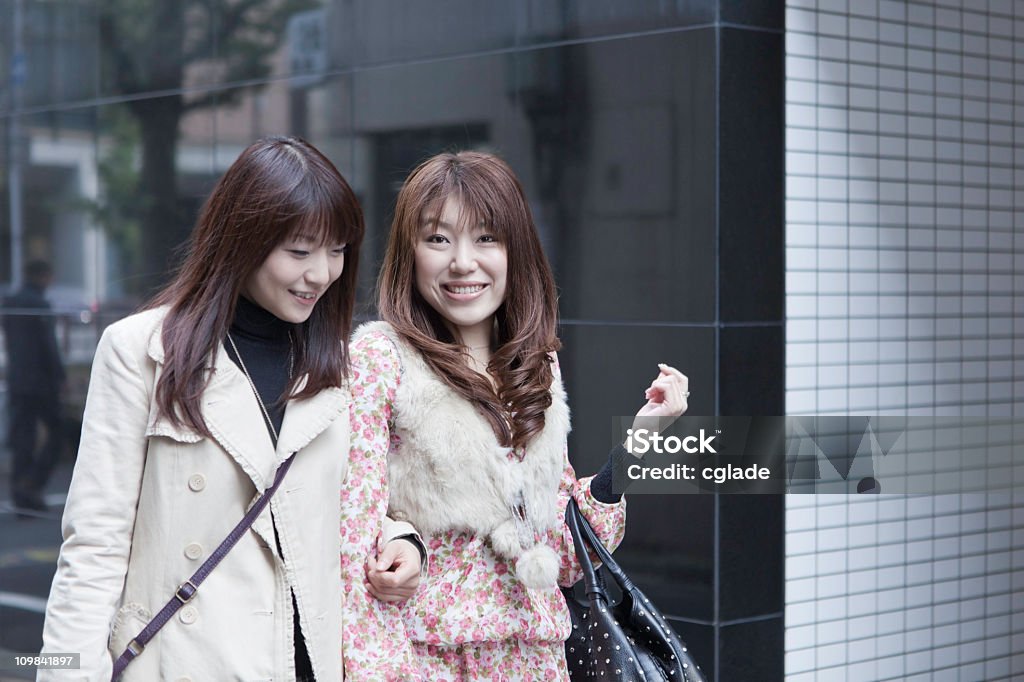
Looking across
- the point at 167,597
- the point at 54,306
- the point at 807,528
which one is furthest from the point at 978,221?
the point at 54,306

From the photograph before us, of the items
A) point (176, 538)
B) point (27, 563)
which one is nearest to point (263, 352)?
point (176, 538)

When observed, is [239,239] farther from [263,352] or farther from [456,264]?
[456,264]

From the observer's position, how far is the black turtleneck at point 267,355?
2615 mm

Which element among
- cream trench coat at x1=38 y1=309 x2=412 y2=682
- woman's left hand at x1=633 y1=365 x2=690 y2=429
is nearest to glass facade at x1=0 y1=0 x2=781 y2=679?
woman's left hand at x1=633 y1=365 x2=690 y2=429

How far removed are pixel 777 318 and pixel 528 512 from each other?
7.82ft

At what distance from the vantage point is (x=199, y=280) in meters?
2.61

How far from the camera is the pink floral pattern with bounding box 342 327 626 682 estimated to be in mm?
2689

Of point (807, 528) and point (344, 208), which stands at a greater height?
point (344, 208)

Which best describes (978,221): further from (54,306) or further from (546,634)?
(54,306)

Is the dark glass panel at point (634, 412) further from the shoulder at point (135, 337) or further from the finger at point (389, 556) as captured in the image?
the shoulder at point (135, 337)

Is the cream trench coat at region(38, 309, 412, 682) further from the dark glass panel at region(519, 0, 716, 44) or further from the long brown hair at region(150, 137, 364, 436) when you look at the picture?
the dark glass panel at region(519, 0, 716, 44)

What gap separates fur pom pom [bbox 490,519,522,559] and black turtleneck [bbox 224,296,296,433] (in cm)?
55

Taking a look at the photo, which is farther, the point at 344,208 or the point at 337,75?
the point at 337,75

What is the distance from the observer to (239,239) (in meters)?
2.55
